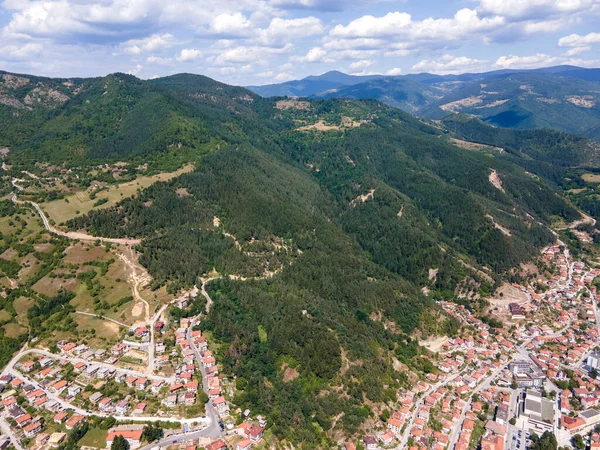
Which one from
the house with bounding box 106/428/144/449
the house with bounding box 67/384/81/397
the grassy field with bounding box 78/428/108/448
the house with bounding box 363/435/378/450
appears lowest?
the house with bounding box 363/435/378/450

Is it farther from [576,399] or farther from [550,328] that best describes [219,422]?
[550,328]

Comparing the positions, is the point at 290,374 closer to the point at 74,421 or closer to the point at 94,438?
the point at 94,438

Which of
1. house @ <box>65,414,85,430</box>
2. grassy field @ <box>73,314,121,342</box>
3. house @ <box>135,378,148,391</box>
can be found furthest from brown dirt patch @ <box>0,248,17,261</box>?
house @ <box>65,414,85,430</box>

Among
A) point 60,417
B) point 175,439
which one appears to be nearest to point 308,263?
point 175,439

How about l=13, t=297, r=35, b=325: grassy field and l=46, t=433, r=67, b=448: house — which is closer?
l=46, t=433, r=67, b=448: house

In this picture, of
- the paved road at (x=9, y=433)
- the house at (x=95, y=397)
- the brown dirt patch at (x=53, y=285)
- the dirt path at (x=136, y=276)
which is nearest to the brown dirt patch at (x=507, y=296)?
the dirt path at (x=136, y=276)

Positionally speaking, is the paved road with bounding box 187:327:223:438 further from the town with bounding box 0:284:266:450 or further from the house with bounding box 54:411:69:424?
the house with bounding box 54:411:69:424

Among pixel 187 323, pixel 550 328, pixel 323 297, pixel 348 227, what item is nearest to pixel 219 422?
pixel 187 323
